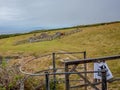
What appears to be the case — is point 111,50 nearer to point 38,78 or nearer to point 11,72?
point 38,78

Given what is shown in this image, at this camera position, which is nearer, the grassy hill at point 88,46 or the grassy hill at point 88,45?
the grassy hill at point 88,46

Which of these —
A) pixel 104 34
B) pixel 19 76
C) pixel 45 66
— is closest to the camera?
pixel 19 76

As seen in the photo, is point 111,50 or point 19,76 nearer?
point 19,76

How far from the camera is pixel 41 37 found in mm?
42656

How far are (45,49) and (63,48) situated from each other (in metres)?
1.64

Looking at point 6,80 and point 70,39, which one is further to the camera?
point 70,39

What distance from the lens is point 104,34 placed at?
115 ft

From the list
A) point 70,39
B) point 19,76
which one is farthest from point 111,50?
point 19,76

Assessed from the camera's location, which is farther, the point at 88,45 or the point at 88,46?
the point at 88,45

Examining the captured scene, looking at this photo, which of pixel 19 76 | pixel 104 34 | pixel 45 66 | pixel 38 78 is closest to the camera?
pixel 19 76

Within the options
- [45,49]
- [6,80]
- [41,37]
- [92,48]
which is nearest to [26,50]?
[45,49]

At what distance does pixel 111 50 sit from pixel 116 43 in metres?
3.22

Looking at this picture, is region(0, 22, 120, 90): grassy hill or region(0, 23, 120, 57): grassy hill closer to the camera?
region(0, 22, 120, 90): grassy hill

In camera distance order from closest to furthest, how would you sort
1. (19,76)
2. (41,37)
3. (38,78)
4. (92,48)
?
(19,76)
(38,78)
(92,48)
(41,37)
